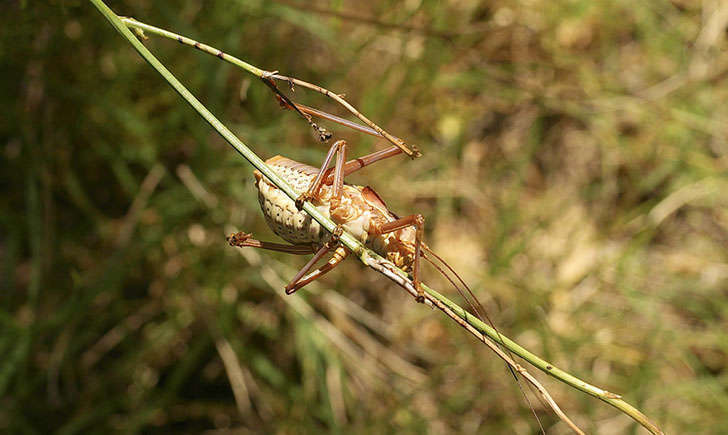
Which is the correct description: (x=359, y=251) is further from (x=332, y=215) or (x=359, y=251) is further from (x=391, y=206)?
(x=391, y=206)

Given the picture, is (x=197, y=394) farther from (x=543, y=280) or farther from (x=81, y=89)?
(x=543, y=280)

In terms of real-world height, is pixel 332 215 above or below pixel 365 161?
below

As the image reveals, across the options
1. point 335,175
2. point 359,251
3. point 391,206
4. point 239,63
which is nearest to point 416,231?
point 359,251

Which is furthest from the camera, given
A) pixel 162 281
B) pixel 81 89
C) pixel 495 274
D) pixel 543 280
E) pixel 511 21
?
pixel 511 21

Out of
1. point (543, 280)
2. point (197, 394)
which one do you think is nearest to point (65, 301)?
point (197, 394)

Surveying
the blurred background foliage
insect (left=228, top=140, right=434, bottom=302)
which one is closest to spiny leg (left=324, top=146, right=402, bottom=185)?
insect (left=228, top=140, right=434, bottom=302)
